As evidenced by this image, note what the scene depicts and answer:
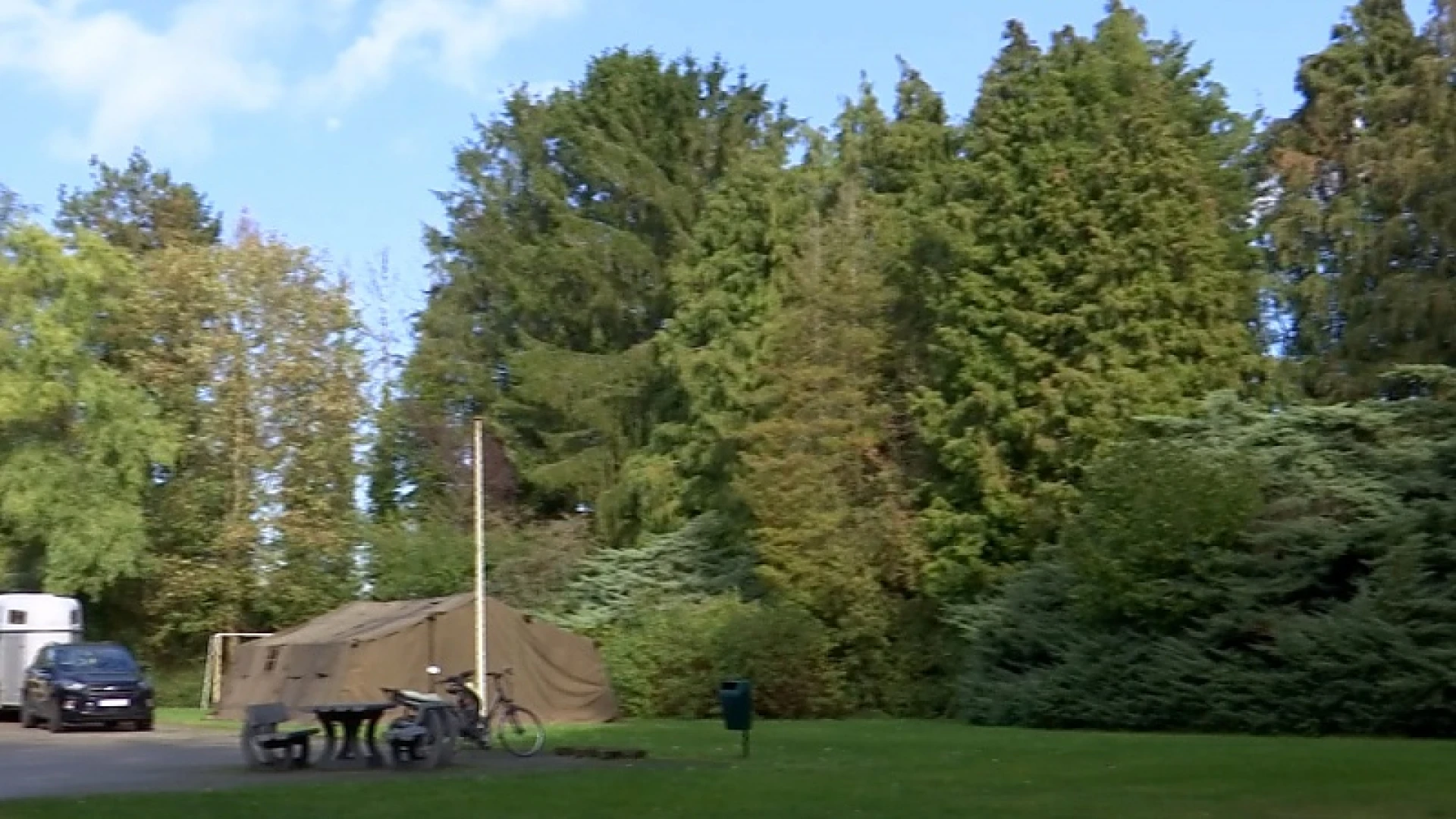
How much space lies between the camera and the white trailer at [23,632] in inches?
1590

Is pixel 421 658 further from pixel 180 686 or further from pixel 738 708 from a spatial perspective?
pixel 180 686

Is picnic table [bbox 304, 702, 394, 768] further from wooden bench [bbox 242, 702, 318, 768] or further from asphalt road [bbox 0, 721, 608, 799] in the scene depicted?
asphalt road [bbox 0, 721, 608, 799]

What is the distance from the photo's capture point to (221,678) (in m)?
44.3

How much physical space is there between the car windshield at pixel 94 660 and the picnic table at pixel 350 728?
13.8 m

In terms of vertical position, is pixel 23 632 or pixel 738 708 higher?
pixel 23 632

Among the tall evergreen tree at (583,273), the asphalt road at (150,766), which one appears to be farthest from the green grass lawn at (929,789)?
the tall evergreen tree at (583,273)

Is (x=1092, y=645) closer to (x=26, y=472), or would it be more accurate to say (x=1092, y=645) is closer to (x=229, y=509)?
(x=229, y=509)

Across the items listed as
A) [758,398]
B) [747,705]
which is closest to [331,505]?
[758,398]

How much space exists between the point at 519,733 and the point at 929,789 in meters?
8.69

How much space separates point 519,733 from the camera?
1026 inches

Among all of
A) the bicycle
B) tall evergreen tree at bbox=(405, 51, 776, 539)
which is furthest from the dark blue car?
tall evergreen tree at bbox=(405, 51, 776, 539)

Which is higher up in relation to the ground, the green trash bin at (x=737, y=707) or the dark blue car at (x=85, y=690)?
the dark blue car at (x=85, y=690)

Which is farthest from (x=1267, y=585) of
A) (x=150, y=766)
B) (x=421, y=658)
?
(x=150, y=766)

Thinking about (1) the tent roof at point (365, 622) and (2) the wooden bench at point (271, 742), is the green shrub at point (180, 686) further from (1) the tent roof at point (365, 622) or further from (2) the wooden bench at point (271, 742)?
(2) the wooden bench at point (271, 742)
